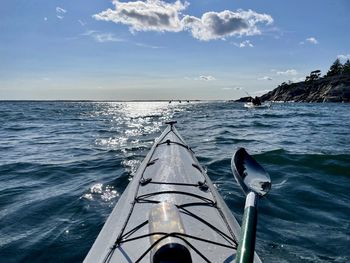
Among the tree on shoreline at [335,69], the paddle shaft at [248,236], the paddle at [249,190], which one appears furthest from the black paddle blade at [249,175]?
the tree on shoreline at [335,69]

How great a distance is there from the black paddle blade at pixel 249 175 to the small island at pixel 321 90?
7910 centimetres

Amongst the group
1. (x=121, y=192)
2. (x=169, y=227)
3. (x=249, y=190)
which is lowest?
(x=121, y=192)

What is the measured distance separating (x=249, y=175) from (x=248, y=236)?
252 cm

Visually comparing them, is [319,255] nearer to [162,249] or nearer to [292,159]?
[162,249]

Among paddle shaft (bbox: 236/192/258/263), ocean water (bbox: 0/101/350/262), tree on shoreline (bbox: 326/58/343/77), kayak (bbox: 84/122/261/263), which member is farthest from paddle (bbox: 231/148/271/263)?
tree on shoreline (bbox: 326/58/343/77)

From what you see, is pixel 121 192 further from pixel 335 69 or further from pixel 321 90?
pixel 335 69

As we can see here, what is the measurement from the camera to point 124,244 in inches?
107

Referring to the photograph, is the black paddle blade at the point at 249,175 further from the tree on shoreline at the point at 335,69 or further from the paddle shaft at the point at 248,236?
the tree on shoreline at the point at 335,69

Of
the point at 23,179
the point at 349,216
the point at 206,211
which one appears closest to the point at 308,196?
the point at 349,216

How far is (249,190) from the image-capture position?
150 inches

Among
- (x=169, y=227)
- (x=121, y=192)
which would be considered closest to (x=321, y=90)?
(x=121, y=192)

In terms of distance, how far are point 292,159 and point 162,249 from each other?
899 cm

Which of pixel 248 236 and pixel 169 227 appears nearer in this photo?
pixel 248 236

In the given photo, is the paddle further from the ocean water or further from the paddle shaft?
the ocean water
